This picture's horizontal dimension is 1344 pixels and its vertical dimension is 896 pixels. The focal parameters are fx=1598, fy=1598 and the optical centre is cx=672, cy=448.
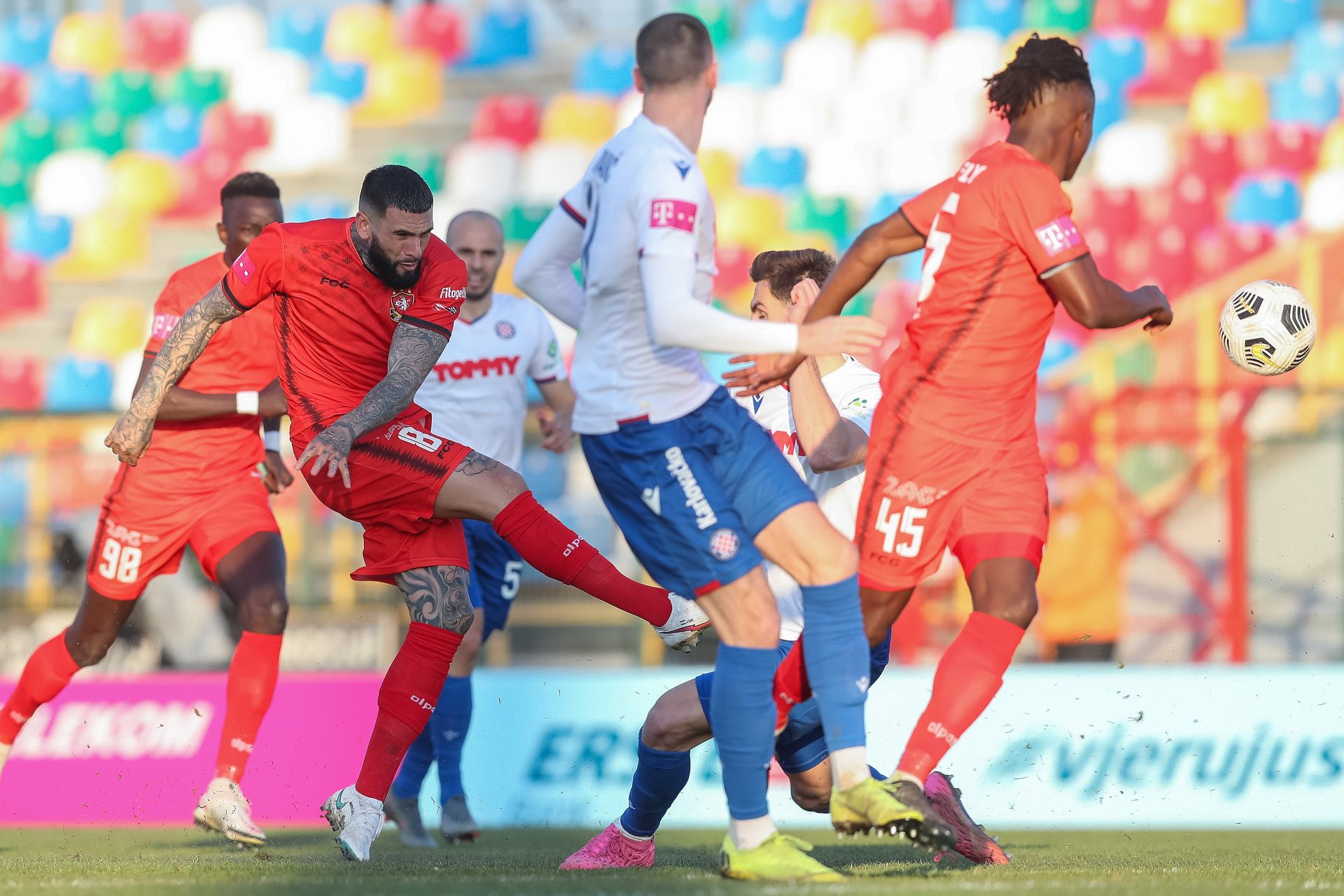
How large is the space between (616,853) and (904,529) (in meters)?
1.57

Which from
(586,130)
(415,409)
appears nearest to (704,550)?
(415,409)

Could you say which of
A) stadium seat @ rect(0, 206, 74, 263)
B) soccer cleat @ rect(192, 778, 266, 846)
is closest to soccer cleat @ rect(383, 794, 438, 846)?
soccer cleat @ rect(192, 778, 266, 846)

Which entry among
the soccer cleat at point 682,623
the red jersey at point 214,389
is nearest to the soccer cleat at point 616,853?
the soccer cleat at point 682,623

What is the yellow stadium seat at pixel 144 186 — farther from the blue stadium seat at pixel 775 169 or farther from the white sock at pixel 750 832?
the white sock at pixel 750 832

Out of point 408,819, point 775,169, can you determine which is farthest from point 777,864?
point 775,169

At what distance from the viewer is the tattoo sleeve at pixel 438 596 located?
18.0 feet

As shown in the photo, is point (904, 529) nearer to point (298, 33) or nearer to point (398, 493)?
point (398, 493)

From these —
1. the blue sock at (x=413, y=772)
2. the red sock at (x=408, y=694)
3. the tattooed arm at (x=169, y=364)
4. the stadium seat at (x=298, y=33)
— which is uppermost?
the stadium seat at (x=298, y=33)

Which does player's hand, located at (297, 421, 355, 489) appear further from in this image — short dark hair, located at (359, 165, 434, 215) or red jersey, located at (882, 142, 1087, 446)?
red jersey, located at (882, 142, 1087, 446)

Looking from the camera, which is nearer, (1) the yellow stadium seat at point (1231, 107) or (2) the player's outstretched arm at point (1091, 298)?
(2) the player's outstretched arm at point (1091, 298)

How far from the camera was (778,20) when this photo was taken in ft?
64.8

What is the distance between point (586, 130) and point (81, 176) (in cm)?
621

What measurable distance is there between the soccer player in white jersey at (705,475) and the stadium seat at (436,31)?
16.4 meters

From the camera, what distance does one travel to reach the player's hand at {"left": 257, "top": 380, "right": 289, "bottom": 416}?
6.36 meters
